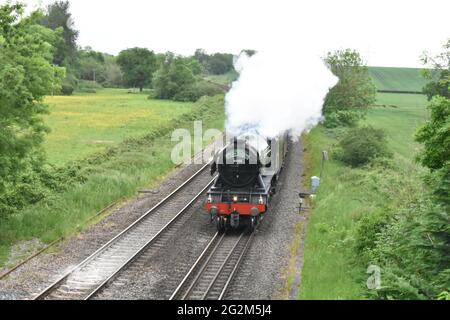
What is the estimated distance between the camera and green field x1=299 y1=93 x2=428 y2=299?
13271 mm

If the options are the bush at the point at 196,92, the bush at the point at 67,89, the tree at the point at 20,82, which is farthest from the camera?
the bush at the point at 67,89

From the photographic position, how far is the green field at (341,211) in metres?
13.3

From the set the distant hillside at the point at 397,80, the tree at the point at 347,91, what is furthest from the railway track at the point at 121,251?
the distant hillside at the point at 397,80

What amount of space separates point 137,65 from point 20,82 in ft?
292

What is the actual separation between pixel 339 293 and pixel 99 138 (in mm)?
32214

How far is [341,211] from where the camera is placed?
19.7 metres

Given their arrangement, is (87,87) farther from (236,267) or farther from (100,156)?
(236,267)

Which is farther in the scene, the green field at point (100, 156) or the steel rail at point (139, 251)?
the green field at point (100, 156)

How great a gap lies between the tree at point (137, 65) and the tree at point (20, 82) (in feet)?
282

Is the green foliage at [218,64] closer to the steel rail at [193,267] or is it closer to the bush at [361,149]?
the bush at [361,149]

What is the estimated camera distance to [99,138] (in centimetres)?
4138

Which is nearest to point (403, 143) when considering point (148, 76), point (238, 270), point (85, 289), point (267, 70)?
point (267, 70)

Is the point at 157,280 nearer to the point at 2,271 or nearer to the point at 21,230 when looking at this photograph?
the point at 2,271

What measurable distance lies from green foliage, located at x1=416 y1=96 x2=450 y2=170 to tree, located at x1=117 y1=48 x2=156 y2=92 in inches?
3656
